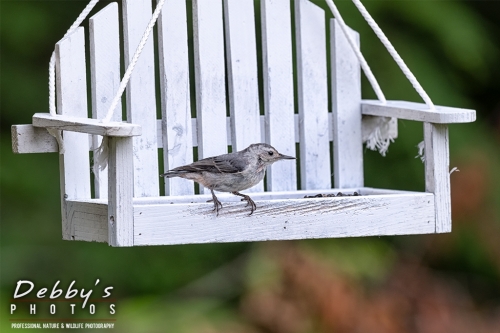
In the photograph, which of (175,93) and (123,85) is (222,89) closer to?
(175,93)

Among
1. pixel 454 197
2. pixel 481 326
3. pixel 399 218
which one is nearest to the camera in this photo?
pixel 399 218

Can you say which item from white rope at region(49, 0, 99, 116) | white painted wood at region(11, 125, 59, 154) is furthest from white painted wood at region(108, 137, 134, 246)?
white painted wood at region(11, 125, 59, 154)

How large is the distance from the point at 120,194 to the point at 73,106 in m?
0.84

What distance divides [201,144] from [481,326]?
8.03 feet

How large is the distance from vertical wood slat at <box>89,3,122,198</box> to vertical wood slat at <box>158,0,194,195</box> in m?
0.25

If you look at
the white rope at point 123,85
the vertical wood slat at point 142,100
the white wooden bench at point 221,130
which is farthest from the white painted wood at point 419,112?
the white rope at point 123,85

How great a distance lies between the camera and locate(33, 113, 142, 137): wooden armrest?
365 cm

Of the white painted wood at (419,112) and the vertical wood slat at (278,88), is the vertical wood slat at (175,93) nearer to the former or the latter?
the vertical wood slat at (278,88)

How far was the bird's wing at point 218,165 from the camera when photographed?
4.14m

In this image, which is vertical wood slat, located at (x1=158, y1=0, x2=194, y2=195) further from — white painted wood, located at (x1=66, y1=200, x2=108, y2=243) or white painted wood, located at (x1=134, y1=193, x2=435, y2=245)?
white painted wood, located at (x1=134, y1=193, x2=435, y2=245)

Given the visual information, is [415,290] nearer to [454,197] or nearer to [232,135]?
[454,197]

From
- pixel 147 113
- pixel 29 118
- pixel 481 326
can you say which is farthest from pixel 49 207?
pixel 481 326

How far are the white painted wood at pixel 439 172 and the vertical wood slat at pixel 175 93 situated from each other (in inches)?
46.7

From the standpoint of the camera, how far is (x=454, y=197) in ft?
21.1
